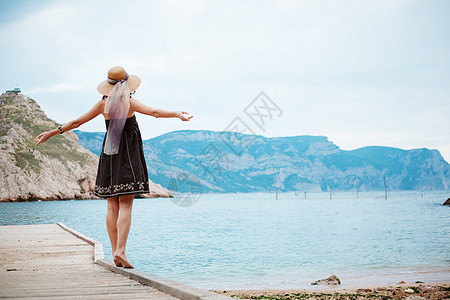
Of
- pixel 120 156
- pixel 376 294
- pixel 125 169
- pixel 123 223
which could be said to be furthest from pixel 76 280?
pixel 376 294

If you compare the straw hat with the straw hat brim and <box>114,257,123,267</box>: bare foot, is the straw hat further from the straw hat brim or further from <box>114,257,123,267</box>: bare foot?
<box>114,257,123,267</box>: bare foot

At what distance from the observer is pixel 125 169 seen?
471cm

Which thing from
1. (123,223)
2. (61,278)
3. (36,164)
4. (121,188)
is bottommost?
(61,278)

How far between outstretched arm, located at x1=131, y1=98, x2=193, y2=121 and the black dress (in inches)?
6.6

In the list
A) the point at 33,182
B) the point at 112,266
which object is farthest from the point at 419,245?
the point at 33,182

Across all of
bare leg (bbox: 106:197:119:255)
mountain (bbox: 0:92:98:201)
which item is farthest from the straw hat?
mountain (bbox: 0:92:98:201)

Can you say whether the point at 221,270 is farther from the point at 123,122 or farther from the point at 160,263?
the point at 123,122

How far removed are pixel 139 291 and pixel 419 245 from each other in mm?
25574

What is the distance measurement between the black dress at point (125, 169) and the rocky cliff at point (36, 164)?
103541 mm

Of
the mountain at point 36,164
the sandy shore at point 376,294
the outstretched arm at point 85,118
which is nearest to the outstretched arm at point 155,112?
the outstretched arm at point 85,118

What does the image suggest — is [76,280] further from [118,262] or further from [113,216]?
[113,216]

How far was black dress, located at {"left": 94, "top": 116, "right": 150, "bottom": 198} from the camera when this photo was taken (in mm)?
4672

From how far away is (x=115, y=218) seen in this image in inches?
192

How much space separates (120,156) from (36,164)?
109 m
